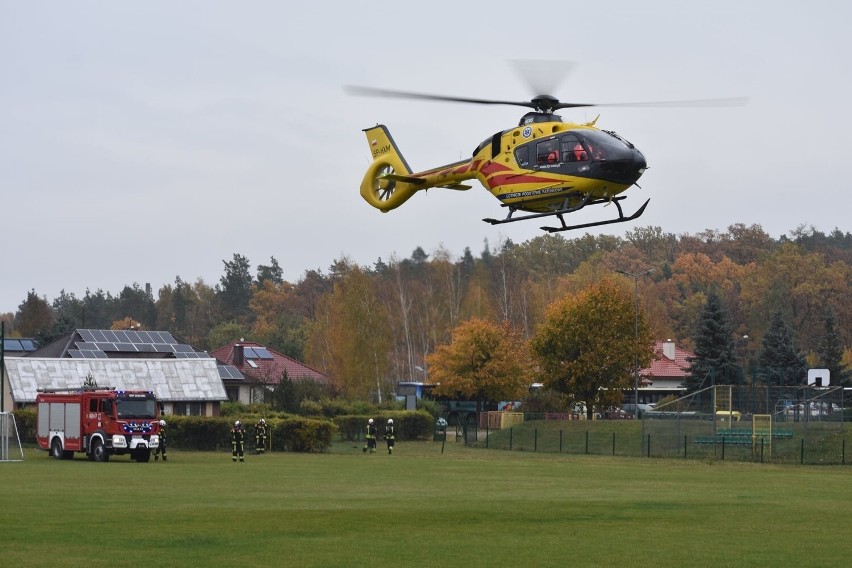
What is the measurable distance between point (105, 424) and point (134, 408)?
109cm

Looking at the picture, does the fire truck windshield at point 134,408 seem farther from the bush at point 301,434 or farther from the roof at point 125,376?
the roof at point 125,376

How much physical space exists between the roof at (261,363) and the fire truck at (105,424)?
4136cm

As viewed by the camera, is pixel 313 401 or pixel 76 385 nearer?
pixel 76 385

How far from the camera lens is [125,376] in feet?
225

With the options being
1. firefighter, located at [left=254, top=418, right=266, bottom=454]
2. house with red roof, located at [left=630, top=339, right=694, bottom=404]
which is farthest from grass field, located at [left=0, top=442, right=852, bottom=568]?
house with red roof, located at [left=630, top=339, right=694, bottom=404]

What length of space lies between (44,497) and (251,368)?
6334cm

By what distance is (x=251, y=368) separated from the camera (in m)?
90.2

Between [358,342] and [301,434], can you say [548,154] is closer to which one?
[301,434]

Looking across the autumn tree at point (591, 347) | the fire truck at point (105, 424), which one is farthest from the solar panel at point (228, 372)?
the fire truck at point (105, 424)

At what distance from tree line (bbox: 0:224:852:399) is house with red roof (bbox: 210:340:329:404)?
3782 millimetres

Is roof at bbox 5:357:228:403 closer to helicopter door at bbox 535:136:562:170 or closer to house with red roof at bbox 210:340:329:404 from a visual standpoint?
house with red roof at bbox 210:340:329:404

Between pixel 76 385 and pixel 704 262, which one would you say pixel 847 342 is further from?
pixel 76 385

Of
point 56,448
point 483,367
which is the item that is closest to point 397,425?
point 483,367

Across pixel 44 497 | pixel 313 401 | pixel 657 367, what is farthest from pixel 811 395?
pixel 44 497
